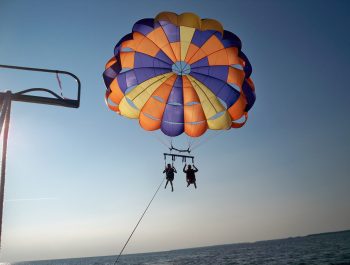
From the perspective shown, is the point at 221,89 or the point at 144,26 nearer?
the point at 144,26

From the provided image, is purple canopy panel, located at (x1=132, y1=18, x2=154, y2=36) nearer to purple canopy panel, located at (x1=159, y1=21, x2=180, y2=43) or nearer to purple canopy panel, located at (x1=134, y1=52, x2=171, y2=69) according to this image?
purple canopy panel, located at (x1=159, y1=21, x2=180, y2=43)

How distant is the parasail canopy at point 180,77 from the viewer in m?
12.2

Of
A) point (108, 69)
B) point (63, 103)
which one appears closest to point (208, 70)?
point (108, 69)

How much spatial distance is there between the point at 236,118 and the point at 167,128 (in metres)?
3.17

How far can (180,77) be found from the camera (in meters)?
13.2

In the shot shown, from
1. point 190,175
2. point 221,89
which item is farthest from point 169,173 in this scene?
point 221,89

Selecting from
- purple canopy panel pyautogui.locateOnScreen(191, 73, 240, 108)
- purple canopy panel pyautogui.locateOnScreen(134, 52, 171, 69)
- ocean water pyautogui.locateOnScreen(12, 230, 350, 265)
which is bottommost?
ocean water pyautogui.locateOnScreen(12, 230, 350, 265)

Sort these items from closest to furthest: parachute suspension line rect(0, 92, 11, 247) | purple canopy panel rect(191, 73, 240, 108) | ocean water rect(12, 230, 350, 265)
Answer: parachute suspension line rect(0, 92, 11, 247), purple canopy panel rect(191, 73, 240, 108), ocean water rect(12, 230, 350, 265)

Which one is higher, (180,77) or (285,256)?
(180,77)

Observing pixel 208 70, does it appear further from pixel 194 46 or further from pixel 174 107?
pixel 174 107

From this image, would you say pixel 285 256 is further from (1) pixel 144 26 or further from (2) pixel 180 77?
(1) pixel 144 26

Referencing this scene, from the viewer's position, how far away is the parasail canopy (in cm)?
1223

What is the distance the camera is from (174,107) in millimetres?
13188

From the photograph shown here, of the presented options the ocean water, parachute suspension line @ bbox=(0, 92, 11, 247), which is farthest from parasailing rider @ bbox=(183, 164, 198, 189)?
the ocean water
